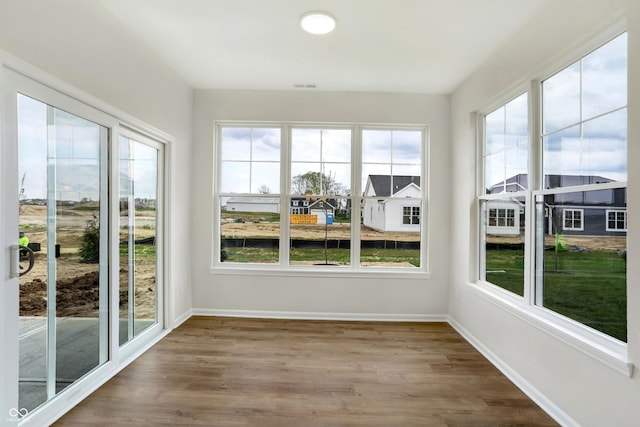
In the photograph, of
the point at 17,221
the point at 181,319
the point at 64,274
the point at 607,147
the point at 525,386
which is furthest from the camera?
the point at 181,319

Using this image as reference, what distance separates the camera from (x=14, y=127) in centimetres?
176

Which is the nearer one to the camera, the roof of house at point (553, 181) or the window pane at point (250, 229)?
the roof of house at point (553, 181)

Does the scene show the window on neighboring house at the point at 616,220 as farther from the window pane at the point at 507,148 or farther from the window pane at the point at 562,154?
the window pane at the point at 507,148

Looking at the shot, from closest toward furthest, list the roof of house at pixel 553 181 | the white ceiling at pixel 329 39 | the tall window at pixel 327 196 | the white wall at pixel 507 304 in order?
the white wall at pixel 507 304
the roof of house at pixel 553 181
the white ceiling at pixel 329 39
the tall window at pixel 327 196

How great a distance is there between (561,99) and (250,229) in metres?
3.33

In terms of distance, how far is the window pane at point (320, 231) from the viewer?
13.5 ft

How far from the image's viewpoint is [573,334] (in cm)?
205

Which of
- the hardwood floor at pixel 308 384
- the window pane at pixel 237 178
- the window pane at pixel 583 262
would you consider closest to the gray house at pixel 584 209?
the window pane at pixel 583 262

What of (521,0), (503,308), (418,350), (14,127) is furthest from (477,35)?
(14,127)

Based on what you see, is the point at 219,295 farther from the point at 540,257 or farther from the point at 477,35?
the point at 477,35

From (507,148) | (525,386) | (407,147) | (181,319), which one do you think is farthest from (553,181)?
(181,319)

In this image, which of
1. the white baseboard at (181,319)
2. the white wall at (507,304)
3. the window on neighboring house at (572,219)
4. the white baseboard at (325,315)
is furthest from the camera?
the white baseboard at (325,315)

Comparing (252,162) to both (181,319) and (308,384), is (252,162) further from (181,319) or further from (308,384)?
(308,384)

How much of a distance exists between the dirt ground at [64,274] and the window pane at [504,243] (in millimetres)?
3379
